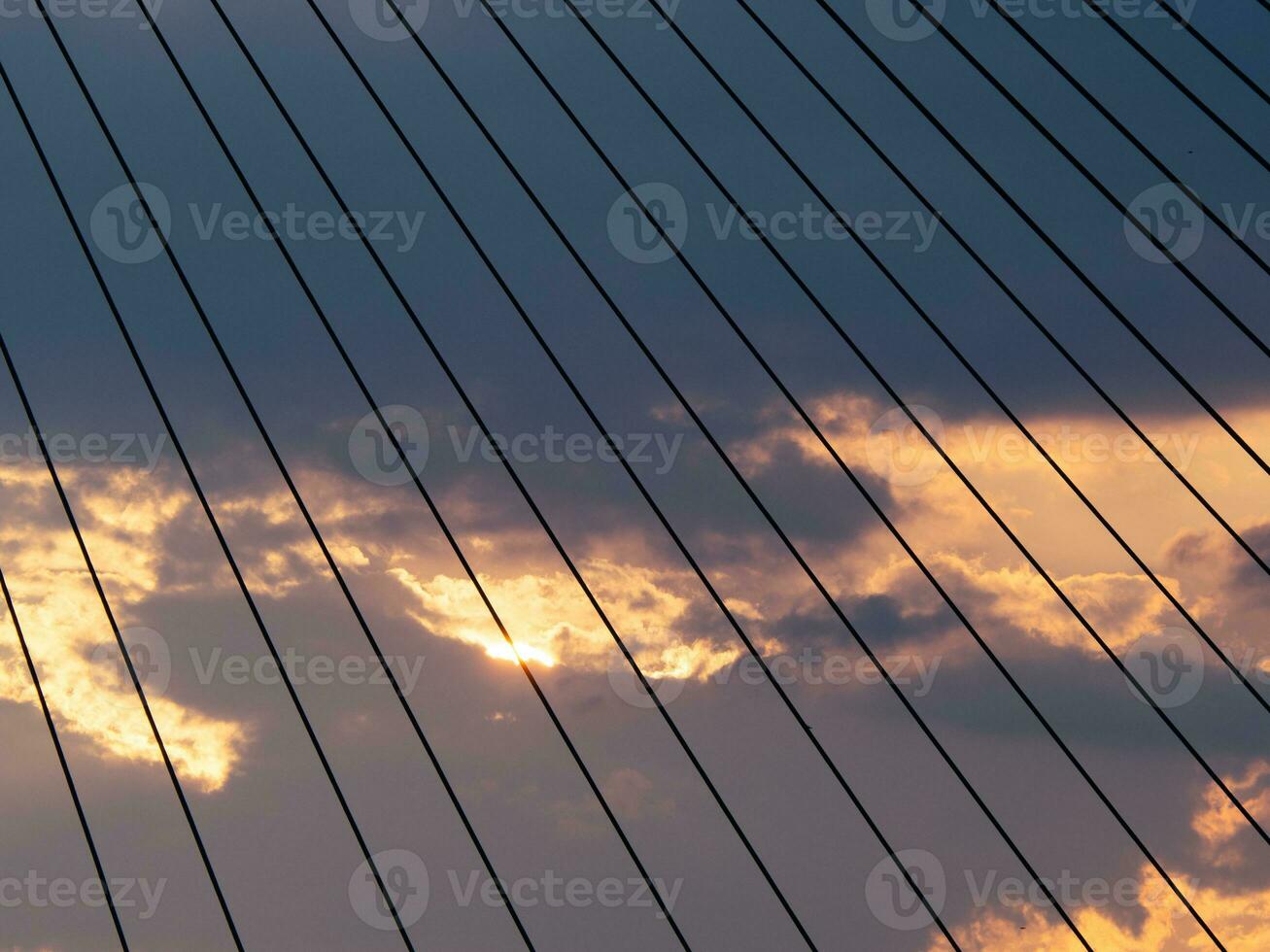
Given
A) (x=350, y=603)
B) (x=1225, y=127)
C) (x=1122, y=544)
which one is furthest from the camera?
(x=1122, y=544)

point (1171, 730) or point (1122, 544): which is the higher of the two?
point (1122, 544)

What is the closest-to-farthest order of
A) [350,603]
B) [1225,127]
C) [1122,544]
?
[1225,127], [350,603], [1122,544]

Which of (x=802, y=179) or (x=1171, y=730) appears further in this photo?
(x=802, y=179)

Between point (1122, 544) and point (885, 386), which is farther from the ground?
point (885, 386)

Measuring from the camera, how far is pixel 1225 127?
7.55 metres

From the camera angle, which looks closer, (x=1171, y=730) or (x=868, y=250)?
(x=1171, y=730)

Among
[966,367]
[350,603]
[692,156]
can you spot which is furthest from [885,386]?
[350,603]

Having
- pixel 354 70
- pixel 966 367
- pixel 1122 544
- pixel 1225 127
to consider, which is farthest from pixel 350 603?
pixel 1225 127

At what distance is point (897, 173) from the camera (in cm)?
930

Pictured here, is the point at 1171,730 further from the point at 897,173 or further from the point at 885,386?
the point at 897,173

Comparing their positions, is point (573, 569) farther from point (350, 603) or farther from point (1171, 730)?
point (1171, 730)

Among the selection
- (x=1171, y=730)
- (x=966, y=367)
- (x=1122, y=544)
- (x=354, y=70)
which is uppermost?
(x=354, y=70)

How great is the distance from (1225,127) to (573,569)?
4.51 m

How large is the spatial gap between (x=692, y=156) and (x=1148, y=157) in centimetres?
297
